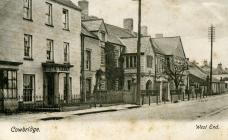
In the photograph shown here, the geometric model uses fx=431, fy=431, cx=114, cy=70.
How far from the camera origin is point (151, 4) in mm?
15445

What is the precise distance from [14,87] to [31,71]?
3730 mm

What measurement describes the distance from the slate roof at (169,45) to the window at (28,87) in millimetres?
25363

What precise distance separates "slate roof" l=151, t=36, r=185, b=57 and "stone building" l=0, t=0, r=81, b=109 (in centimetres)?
2057

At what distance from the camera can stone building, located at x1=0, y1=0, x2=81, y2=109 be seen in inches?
806

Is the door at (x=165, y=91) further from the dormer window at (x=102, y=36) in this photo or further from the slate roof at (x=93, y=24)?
the slate roof at (x=93, y=24)

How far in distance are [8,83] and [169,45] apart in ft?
105

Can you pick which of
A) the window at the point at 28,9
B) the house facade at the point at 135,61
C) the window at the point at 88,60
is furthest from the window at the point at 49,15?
the house facade at the point at 135,61

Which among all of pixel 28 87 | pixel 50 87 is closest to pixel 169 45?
pixel 50 87

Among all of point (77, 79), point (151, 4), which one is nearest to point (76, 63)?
point (77, 79)

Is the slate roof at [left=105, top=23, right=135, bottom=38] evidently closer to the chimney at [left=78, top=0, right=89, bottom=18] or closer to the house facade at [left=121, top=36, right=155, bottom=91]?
the house facade at [left=121, top=36, right=155, bottom=91]

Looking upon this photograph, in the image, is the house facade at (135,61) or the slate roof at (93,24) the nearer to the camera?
the slate roof at (93,24)

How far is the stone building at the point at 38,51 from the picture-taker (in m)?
20.5

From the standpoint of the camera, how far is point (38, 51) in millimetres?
24234

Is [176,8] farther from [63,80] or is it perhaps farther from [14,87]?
[63,80]
